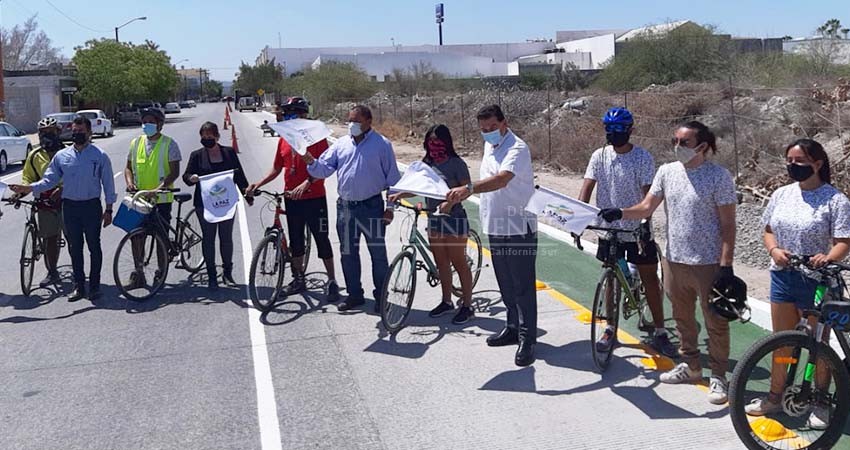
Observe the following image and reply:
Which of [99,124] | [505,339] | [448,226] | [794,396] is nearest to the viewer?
[794,396]

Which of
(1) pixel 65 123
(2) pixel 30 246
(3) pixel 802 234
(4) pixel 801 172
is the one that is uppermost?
(1) pixel 65 123

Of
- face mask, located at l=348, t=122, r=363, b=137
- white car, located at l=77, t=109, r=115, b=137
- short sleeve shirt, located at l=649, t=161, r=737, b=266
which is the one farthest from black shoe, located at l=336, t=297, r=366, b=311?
white car, located at l=77, t=109, r=115, b=137

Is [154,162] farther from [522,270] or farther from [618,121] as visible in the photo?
[618,121]

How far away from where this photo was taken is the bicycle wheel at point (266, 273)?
300 inches

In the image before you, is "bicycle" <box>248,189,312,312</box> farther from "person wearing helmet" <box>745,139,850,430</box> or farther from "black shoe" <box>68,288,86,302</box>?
"person wearing helmet" <box>745,139,850,430</box>

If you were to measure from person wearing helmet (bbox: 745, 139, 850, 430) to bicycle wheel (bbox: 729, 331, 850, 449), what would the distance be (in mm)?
63

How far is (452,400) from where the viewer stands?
5496mm

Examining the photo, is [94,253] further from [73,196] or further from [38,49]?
[38,49]

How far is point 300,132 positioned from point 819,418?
488 centimetres

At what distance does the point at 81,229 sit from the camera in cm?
830

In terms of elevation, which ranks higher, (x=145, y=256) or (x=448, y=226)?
(x=448, y=226)

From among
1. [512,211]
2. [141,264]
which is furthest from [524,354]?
[141,264]

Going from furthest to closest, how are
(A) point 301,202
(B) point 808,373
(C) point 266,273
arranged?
1. (A) point 301,202
2. (C) point 266,273
3. (B) point 808,373

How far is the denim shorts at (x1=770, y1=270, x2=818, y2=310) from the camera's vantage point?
4.65m
